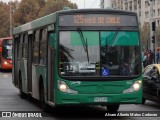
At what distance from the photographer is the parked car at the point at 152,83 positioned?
15.8 meters

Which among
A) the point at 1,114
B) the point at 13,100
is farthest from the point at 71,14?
the point at 13,100

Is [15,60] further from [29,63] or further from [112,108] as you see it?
[112,108]

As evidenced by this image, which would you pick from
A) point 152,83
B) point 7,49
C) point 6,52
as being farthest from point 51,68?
point 6,52

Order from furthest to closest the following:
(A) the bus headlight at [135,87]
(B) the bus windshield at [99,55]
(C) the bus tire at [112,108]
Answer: (C) the bus tire at [112,108], (A) the bus headlight at [135,87], (B) the bus windshield at [99,55]

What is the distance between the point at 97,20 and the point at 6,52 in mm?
31652

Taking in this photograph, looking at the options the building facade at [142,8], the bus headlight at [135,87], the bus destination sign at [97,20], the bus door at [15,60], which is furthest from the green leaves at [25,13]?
the bus headlight at [135,87]

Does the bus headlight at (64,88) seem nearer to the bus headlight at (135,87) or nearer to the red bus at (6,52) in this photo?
the bus headlight at (135,87)

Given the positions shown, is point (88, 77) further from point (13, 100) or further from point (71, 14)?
point (13, 100)

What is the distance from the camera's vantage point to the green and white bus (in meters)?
12.3

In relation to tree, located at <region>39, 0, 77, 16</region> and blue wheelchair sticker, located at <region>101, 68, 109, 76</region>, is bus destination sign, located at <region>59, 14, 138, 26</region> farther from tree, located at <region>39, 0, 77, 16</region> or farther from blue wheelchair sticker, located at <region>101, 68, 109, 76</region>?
tree, located at <region>39, 0, 77, 16</region>

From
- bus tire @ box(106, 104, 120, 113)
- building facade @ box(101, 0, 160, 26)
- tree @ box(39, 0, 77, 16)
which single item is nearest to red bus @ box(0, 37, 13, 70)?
bus tire @ box(106, 104, 120, 113)

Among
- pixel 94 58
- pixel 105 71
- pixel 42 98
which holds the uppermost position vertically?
pixel 94 58

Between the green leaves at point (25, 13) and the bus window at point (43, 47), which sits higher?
the green leaves at point (25, 13)

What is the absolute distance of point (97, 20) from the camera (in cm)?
1278
